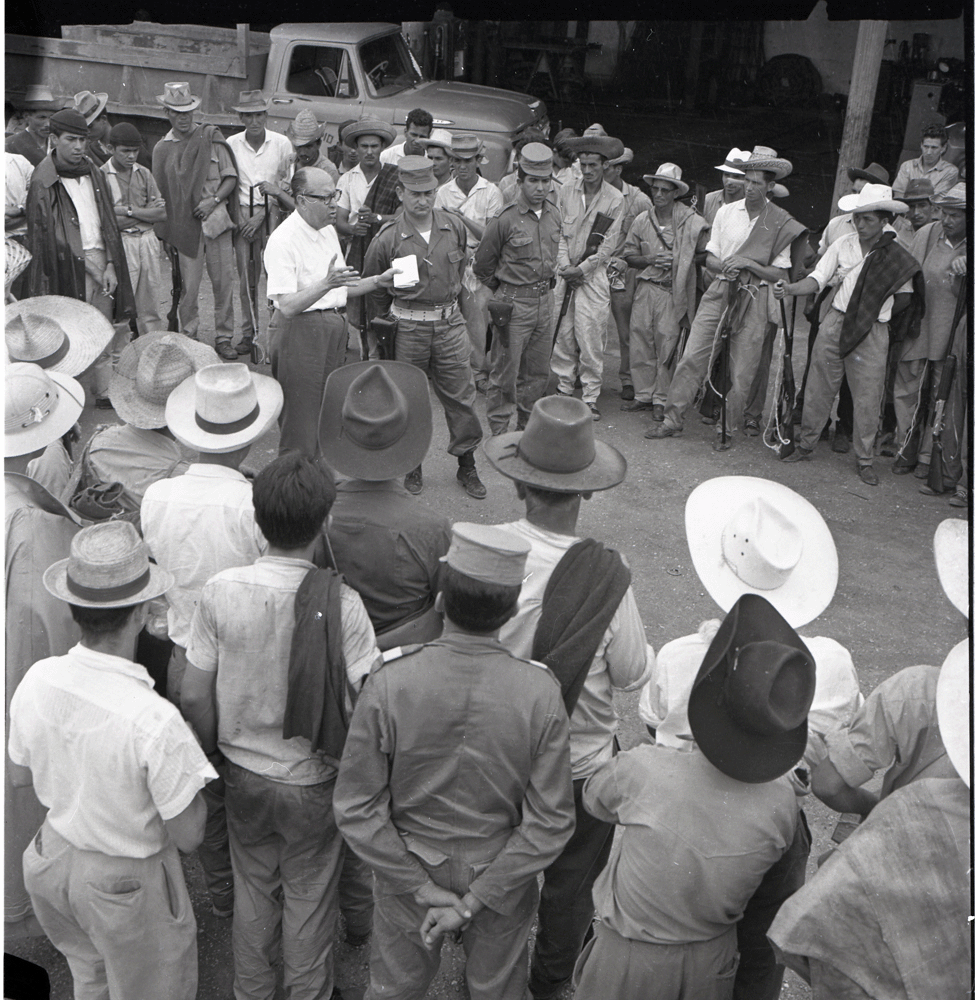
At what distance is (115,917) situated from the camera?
264 cm

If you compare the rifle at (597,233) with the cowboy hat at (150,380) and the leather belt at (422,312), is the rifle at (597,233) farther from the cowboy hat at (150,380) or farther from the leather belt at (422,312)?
the cowboy hat at (150,380)

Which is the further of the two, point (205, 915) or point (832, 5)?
point (205, 915)

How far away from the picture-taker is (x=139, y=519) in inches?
137

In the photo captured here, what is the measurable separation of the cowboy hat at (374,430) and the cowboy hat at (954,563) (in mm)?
1554

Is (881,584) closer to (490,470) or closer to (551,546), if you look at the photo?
(490,470)

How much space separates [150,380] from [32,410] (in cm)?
44

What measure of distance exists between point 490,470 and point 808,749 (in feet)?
14.5

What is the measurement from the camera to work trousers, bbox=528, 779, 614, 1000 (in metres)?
3.08

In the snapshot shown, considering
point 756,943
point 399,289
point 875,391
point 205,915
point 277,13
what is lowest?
point 205,915

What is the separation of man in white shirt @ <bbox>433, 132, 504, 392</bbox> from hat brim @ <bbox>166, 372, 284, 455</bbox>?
426cm

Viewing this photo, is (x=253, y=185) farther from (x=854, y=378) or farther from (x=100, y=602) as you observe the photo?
(x=100, y=602)

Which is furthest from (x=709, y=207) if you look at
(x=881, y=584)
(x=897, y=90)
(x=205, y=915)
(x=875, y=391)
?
(x=897, y=90)

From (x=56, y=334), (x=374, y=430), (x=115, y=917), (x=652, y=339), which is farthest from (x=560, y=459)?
(x=652, y=339)

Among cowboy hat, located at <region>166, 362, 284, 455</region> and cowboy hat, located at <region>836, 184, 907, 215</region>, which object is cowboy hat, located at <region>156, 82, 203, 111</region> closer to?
cowboy hat, located at <region>836, 184, 907, 215</region>
